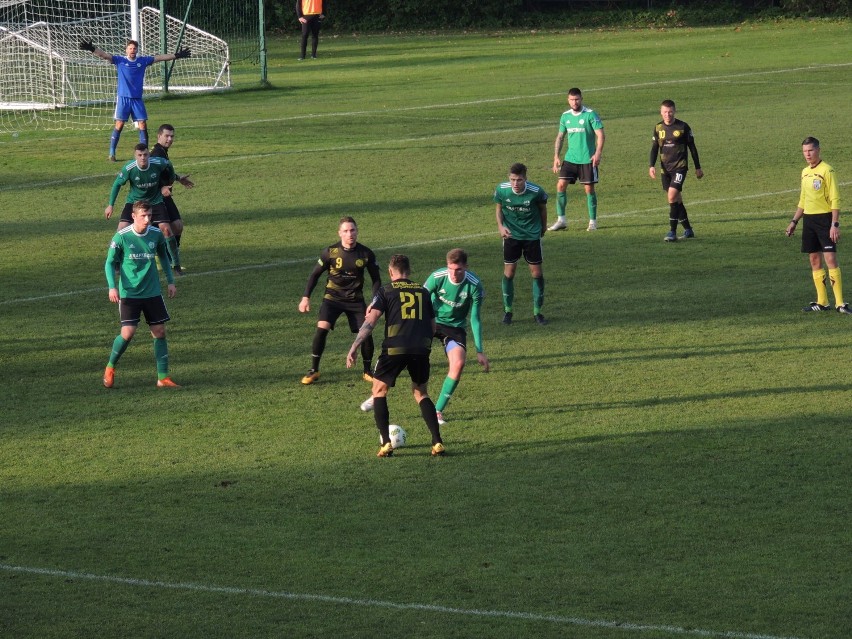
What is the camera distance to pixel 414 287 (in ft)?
42.9

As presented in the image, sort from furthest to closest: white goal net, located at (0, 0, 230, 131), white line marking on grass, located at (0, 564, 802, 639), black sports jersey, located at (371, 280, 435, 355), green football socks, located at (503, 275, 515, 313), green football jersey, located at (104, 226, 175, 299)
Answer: white goal net, located at (0, 0, 230, 131) → green football socks, located at (503, 275, 515, 313) → green football jersey, located at (104, 226, 175, 299) → black sports jersey, located at (371, 280, 435, 355) → white line marking on grass, located at (0, 564, 802, 639)

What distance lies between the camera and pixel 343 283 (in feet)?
52.2

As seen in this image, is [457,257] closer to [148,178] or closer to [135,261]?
[135,261]

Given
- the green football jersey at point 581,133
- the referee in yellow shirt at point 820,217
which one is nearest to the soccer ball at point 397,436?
the referee in yellow shirt at point 820,217

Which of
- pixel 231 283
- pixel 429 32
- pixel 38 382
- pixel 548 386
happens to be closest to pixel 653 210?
pixel 231 283

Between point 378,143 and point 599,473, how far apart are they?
22.5 metres

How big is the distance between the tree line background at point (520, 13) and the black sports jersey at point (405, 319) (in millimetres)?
55047

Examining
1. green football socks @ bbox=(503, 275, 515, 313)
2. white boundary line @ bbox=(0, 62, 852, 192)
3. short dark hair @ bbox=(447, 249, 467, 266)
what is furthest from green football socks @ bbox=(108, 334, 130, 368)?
white boundary line @ bbox=(0, 62, 852, 192)

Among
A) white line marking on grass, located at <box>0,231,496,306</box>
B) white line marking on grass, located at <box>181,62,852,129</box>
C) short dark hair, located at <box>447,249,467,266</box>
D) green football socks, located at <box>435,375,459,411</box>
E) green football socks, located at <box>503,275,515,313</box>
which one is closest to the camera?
short dark hair, located at <box>447,249,467,266</box>

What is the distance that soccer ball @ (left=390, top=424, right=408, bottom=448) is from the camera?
13469mm

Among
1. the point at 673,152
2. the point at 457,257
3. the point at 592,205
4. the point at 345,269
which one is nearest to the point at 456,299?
the point at 457,257

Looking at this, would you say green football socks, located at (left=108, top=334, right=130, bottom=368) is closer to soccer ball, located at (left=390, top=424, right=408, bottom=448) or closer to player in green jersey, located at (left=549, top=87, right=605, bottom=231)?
soccer ball, located at (left=390, top=424, right=408, bottom=448)

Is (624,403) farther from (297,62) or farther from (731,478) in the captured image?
(297,62)

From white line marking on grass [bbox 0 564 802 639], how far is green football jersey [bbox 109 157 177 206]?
986 cm
